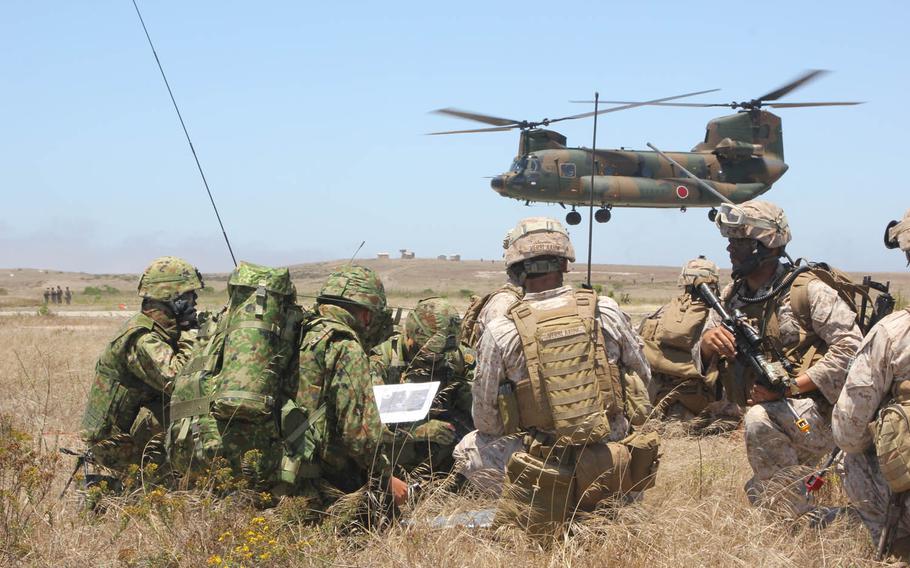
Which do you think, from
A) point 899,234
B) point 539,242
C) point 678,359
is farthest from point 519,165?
point 899,234

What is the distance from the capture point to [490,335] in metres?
4.35

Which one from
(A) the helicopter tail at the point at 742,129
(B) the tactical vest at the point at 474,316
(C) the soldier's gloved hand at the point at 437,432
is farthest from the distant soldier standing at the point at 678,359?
(A) the helicopter tail at the point at 742,129

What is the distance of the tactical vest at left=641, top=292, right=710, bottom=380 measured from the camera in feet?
26.0

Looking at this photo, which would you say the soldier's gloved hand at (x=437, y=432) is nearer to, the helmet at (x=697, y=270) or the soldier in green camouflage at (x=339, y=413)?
the soldier in green camouflage at (x=339, y=413)

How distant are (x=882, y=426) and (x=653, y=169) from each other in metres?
27.7

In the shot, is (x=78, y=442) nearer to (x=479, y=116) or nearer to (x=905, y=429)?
(x=905, y=429)

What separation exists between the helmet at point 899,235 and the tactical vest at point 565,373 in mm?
1370

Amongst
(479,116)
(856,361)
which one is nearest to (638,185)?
(479,116)

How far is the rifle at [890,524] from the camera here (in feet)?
12.8

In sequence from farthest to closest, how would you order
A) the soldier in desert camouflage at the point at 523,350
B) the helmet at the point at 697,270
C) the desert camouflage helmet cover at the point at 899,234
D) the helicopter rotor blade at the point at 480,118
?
the helicopter rotor blade at the point at 480,118 < the helmet at the point at 697,270 < the soldier in desert camouflage at the point at 523,350 < the desert camouflage helmet cover at the point at 899,234

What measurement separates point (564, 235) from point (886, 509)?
1.89 metres

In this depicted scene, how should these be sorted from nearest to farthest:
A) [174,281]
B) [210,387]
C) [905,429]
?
1. [905,429]
2. [210,387]
3. [174,281]

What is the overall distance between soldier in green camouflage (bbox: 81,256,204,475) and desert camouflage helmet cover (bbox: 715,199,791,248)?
3140 mm

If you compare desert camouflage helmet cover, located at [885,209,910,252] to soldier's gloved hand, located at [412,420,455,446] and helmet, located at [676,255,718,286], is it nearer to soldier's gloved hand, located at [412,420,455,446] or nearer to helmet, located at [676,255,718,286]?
soldier's gloved hand, located at [412,420,455,446]
